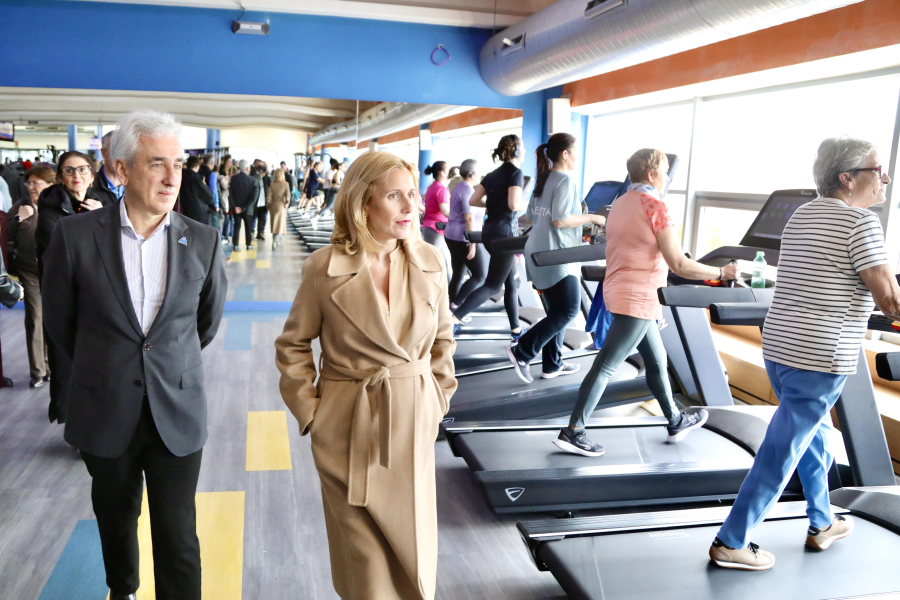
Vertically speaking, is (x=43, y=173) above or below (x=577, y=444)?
above

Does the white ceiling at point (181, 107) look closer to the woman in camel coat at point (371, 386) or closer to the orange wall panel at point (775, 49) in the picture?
the orange wall panel at point (775, 49)

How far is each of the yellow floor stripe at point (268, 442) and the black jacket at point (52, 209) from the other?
1.30 metres

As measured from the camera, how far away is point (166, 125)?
1.73m

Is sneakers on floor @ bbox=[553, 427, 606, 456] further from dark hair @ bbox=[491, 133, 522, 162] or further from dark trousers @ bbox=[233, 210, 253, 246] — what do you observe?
dark trousers @ bbox=[233, 210, 253, 246]

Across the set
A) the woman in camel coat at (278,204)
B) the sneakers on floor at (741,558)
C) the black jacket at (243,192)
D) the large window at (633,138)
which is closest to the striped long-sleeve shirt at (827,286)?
the sneakers on floor at (741,558)

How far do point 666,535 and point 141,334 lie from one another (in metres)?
1.86

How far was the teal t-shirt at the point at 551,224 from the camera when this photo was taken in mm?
3807

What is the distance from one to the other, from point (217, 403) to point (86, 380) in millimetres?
2393

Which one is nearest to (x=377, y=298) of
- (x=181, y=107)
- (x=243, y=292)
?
(x=181, y=107)

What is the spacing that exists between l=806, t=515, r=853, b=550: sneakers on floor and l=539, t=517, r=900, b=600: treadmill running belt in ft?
0.08

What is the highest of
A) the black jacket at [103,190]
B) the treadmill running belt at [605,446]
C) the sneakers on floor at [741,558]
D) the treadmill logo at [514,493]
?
the black jacket at [103,190]

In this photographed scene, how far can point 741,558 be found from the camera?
7.32ft

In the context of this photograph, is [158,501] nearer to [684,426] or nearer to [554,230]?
[684,426]

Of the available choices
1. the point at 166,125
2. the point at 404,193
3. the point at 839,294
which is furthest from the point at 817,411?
the point at 166,125
